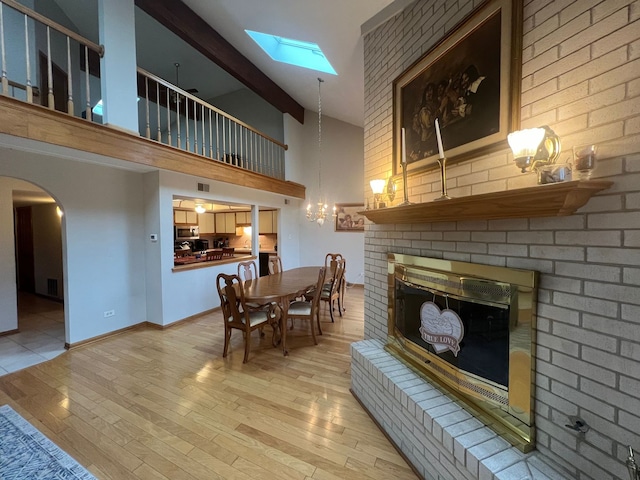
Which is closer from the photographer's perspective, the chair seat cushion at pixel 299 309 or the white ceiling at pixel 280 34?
the white ceiling at pixel 280 34

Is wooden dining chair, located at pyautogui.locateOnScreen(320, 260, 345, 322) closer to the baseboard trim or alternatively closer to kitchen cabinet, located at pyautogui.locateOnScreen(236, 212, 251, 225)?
the baseboard trim

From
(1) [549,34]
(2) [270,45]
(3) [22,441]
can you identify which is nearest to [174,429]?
(3) [22,441]

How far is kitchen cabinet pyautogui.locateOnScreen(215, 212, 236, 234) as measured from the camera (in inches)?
315

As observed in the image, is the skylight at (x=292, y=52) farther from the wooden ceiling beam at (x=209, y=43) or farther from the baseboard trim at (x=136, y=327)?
the baseboard trim at (x=136, y=327)

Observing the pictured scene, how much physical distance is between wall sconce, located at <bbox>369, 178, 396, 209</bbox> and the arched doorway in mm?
3934

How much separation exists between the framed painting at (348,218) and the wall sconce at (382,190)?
13.2ft

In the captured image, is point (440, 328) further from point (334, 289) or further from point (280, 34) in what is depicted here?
point (280, 34)

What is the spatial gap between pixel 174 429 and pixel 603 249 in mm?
2628

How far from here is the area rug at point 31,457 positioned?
1566 mm

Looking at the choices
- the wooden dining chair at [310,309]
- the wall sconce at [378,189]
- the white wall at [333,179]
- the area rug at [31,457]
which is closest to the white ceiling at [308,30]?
the white wall at [333,179]

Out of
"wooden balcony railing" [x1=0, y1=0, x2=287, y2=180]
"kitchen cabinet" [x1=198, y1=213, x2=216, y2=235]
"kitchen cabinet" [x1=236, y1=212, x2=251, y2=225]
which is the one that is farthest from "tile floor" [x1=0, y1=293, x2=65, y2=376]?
"kitchen cabinet" [x1=236, y1=212, x2=251, y2=225]

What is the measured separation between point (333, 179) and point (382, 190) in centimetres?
449

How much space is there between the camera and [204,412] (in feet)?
6.86

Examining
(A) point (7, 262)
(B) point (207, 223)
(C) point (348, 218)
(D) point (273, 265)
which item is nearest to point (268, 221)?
(B) point (207, 223)
